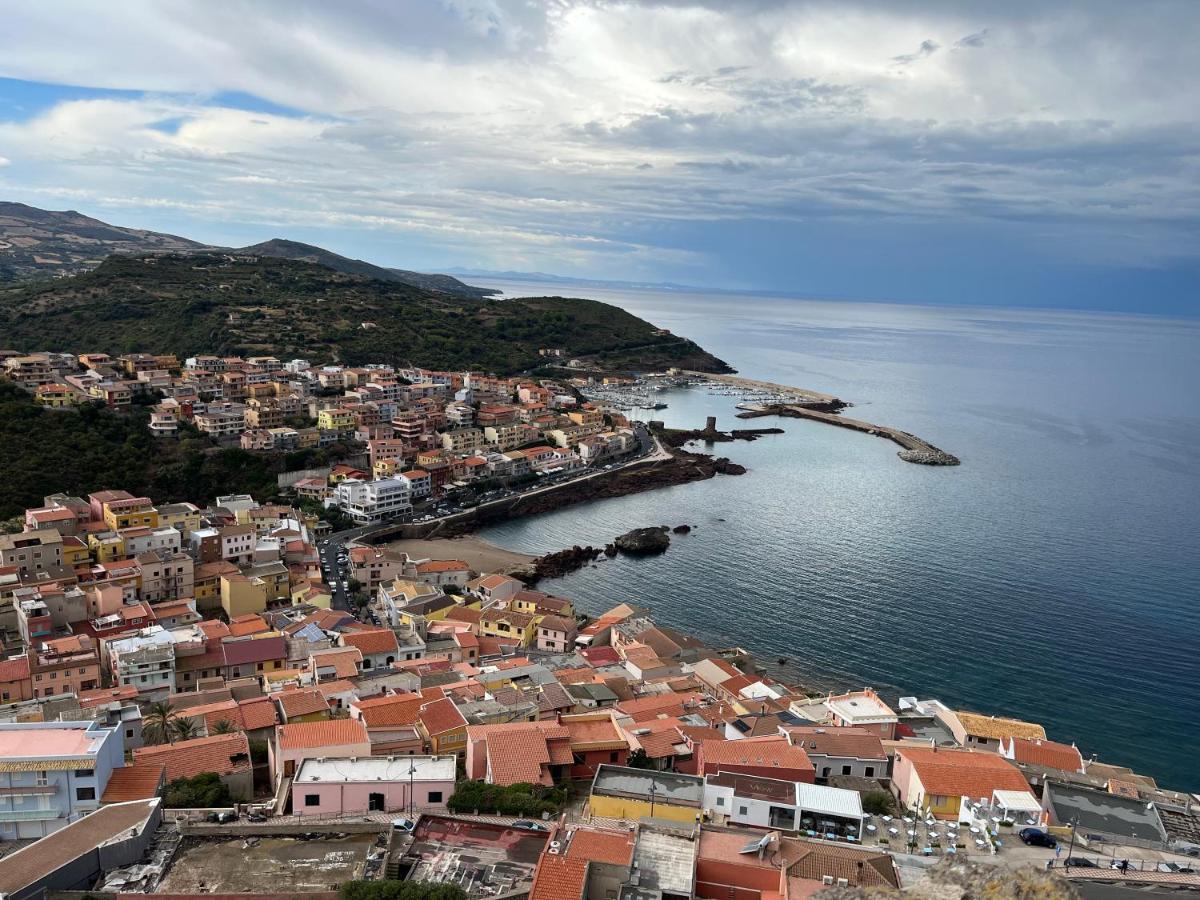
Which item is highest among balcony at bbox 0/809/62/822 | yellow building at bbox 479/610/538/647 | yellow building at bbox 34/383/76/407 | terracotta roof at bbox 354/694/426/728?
yellow building at bbox 34/383/76/407

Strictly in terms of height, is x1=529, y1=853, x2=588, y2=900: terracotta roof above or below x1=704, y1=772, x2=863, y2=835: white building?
above

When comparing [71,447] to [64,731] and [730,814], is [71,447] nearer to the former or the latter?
[64,731]

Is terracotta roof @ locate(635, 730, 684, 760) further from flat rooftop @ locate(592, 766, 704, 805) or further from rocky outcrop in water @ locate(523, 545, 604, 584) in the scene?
rocky outcrop in water @ locate(523, 545, 604, 584)

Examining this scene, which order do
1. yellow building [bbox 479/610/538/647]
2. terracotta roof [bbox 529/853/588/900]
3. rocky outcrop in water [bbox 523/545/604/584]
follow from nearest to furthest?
terracotta roof [bbox 529/853/588/900]
yellow building [bbox 479/610/538/647]
rocky outcrop in water [bbox 523/545/604/584]

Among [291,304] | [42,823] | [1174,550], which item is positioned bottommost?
[1174,550]

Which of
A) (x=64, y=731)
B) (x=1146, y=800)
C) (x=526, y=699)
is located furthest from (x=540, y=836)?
(x=1146, y=800)

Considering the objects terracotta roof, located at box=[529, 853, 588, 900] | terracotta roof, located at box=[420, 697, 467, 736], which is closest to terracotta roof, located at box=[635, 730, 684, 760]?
terracotta roof, located at box=[420, 697, 467, 736]

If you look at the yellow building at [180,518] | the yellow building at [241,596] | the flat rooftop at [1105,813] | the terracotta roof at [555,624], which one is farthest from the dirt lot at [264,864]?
the yellow building at [180,518]
